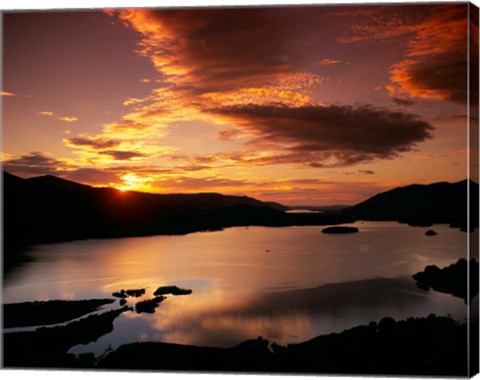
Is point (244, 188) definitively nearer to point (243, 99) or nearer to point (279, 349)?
point (243, 99)

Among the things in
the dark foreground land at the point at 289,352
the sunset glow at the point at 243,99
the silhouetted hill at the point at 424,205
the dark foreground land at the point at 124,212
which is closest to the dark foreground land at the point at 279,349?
the dark foreground land at the point at 289,352

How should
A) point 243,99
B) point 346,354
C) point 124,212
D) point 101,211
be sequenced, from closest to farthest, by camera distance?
1. point 346,354
2. point 243,99
3. point 101,211
4. point 124,212

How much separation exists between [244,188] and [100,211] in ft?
3.46

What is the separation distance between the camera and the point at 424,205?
508cm

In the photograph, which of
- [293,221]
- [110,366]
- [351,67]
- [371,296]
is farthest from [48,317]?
[351,67]

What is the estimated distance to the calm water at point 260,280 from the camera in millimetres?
4957

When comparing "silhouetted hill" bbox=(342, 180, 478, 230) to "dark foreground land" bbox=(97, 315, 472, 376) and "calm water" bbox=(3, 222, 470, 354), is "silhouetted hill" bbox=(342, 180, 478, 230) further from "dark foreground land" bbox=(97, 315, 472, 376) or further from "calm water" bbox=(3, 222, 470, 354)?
"dark foreground land" bbox=(97, 315, 472, 376)

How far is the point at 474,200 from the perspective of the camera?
4.79 meters

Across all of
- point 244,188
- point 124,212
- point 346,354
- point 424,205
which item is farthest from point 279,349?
point 124,212

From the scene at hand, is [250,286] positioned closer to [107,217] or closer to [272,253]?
[272,253]

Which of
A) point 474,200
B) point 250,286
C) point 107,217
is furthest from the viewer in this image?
point 107,217

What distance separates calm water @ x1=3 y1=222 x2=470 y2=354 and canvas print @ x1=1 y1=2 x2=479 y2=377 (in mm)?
13

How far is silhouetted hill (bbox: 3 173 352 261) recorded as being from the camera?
534cm

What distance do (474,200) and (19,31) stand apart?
130 inches
